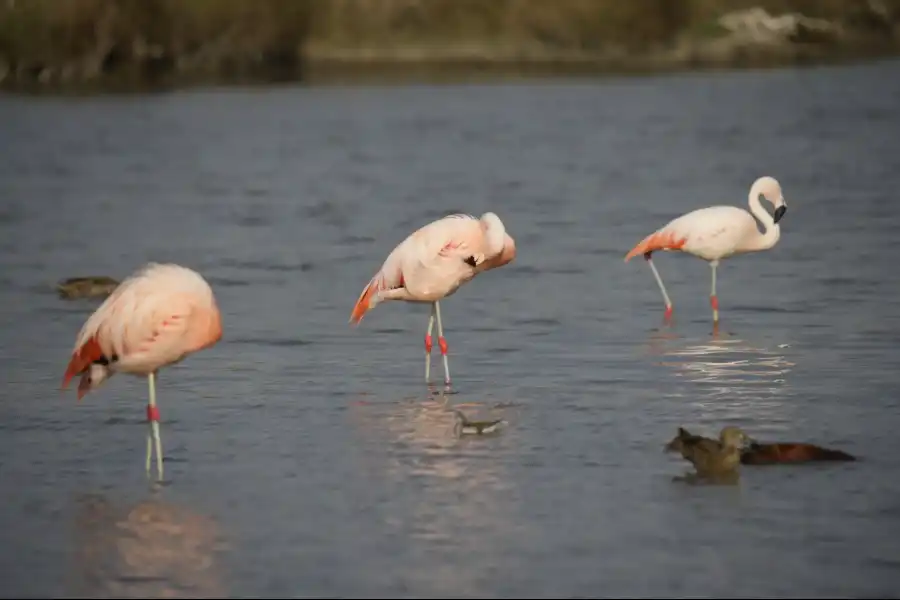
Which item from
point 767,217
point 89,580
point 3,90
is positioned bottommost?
point 89,580

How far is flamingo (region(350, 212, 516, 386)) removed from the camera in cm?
1204

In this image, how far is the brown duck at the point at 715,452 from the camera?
9.13 metres

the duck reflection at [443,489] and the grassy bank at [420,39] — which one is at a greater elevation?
the grassy bank at [420,39]

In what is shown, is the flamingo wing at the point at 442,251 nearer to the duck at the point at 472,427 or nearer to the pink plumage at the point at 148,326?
the duck at the point at 472,427

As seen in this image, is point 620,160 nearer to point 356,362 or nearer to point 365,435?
point 356,362

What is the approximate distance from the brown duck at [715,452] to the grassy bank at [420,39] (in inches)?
1524

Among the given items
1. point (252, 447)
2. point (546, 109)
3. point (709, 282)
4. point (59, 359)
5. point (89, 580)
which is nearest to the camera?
point (89, 580)

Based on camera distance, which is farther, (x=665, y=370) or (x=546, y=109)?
(x=546, y=109)

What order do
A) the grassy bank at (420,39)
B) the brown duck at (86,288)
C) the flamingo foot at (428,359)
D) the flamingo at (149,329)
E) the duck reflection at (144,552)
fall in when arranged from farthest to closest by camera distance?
the grassy bank at (420,39) < the brown duck at (86,288) < the flamingo foot at (428,359) < the flamingo at (149,329) < the duck reflection at (144,552)

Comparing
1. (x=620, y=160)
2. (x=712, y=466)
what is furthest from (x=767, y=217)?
(x=620, y=160)

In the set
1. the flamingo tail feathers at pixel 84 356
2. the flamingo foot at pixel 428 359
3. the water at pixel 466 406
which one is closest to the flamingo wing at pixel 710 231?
the water at pixel 466 406

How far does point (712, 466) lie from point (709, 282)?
7125mm

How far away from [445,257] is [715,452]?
11.0 feet

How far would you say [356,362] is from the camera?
12.6m
